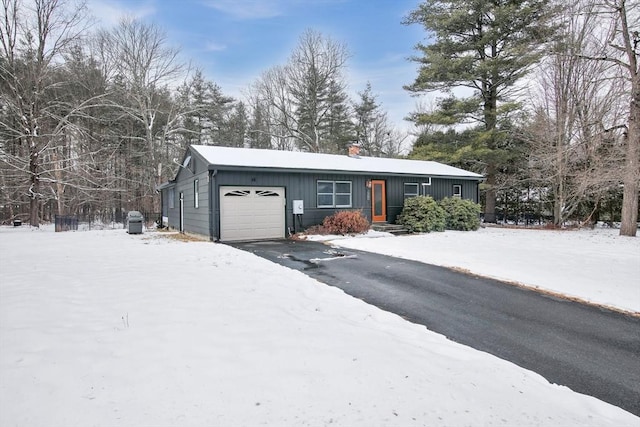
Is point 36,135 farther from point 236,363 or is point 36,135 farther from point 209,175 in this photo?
point 236,363

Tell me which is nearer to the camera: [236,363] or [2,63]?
[236,363]

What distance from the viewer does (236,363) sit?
2.69 metres

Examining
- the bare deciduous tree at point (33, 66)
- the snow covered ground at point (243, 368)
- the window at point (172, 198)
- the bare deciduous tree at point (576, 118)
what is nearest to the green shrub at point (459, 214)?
the bare deciduous tree at point (576, 118)

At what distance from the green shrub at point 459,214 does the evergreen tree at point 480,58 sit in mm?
5347

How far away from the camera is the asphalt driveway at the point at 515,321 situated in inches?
120

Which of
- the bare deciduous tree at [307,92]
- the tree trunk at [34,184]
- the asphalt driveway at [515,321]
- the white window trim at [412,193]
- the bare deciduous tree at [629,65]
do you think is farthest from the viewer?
the bare deciduous tree at [307,92]

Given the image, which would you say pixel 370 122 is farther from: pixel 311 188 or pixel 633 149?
pixel 633 149

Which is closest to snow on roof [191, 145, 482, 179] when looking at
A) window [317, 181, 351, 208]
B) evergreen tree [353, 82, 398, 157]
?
window [317, 181, 351, 208]

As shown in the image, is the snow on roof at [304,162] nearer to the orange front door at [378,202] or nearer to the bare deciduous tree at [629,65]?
the orange front door at [378,202]

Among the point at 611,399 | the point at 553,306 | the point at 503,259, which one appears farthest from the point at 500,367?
the point at 503,259

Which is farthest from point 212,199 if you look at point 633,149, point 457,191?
point 633,149

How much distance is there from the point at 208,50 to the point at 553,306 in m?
24.2

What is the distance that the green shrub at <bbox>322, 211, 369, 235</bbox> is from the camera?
1254cm

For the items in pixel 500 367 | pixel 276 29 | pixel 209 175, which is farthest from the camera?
pixel 276 29
